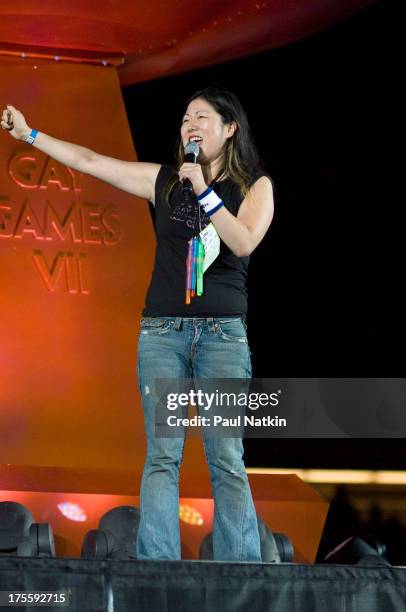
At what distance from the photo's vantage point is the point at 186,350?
2.11 m

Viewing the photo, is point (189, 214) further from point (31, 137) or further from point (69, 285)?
point (69, 285)

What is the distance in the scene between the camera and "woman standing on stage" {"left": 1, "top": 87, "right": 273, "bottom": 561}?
204cm

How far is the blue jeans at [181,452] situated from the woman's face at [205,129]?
0.39m

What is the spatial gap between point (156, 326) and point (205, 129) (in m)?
0.46

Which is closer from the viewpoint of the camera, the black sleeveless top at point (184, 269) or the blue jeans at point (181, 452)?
the blue jeans at point (181, 452)

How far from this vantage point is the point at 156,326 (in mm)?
2115

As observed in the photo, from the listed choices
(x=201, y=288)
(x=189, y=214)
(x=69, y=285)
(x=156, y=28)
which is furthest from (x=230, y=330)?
(x=156, y=28)

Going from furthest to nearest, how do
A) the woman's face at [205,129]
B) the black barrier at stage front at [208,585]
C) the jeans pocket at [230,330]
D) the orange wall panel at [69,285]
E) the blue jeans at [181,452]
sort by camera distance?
the orange wall panel at [69,285]
the woman's face at [205,129]
the jeans pocket at [230,330]
the blue jeans at [181,452]
the black barrier at stage front at [208,585]

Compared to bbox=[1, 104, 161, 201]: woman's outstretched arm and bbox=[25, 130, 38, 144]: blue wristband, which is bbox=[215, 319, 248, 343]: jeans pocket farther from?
bbox=[25, 130, 38, 144]: blue wristband

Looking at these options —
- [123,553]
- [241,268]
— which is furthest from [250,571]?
[123,553]

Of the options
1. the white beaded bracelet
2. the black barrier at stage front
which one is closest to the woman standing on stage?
the white beaded bracelet

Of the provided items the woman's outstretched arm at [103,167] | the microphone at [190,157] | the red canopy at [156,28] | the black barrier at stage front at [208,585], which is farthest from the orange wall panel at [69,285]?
the black barrier at stage front at [208,585]

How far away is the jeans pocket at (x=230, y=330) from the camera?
83.1 inches

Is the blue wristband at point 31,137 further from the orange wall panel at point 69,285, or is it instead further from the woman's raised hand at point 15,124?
the orange wall panel at point 69,285
